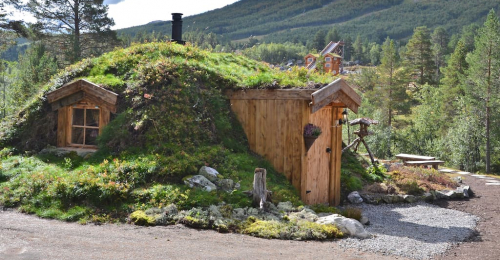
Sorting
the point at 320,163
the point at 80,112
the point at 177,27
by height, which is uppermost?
the point at 177,27

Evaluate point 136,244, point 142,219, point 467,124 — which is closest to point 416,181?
point 142,219

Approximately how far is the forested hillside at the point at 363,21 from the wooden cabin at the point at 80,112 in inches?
5308

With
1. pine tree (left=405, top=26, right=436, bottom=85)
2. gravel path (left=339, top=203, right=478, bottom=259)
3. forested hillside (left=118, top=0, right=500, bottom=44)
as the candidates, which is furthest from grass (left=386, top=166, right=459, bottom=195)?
forested hillside (left=118, top=0, right=500, bottom=44)

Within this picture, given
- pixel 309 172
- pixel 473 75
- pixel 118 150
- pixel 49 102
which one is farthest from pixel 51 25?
pixel 473 75

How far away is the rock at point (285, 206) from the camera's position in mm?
9156

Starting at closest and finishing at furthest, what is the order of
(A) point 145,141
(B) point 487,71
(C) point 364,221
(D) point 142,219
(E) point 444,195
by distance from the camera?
(D) point 142,219 → (C) point 364,221 → (A) point 145,141 → (E) point 444,195 → (B) point 487,71

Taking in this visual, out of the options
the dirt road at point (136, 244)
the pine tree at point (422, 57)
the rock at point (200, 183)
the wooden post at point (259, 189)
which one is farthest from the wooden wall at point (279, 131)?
the pine tree at point (422, 57)

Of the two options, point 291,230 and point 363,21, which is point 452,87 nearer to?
point 291,230

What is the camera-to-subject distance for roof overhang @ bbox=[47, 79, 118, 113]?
453 inches

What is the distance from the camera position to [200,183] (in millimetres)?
9438

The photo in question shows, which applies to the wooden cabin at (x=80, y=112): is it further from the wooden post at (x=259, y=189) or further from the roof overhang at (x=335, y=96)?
the roof overhang at (x=335, y=96)

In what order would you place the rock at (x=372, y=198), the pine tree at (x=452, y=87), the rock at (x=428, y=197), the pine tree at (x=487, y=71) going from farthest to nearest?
the pine tree at (x=452, y=87) < the pine tree at (x=487, y=71) < the rock at (x=428, y=197) < the rock at (x=372, y=198)

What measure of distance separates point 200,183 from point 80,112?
A: 192 inches

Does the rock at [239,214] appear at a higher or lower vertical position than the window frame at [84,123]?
lower
